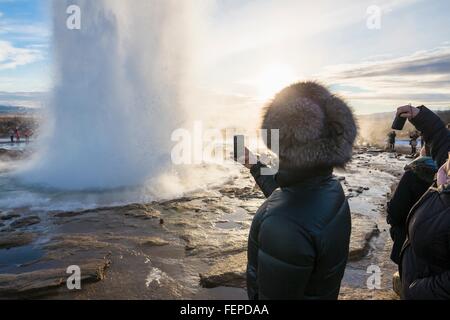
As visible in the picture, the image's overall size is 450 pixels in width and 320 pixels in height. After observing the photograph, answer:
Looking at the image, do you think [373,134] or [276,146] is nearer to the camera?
[276,146]

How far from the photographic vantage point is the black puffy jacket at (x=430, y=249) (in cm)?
204

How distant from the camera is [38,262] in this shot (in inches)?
235

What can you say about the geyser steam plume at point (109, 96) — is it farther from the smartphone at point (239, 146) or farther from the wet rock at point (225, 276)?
the smartphone at point (239, 146)

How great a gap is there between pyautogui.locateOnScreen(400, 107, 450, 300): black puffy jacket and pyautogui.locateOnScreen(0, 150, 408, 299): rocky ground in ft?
8.02

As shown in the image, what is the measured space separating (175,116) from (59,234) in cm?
828

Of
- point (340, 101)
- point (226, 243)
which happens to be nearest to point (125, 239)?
point (226, 243)

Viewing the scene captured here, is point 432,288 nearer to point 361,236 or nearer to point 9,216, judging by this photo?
point 361,236

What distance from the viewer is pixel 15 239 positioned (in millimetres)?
6938

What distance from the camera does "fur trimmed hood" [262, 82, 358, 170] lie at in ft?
5.83

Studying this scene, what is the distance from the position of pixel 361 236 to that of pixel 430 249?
5191 millimetres

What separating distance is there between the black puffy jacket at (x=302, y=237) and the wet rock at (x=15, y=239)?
21.3 feet

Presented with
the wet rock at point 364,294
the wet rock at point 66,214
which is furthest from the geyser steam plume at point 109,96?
the wet rock at point 364,294
